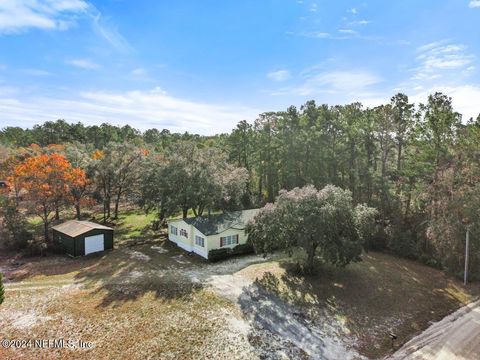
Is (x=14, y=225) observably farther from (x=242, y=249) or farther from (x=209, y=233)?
(x=242, y=249)

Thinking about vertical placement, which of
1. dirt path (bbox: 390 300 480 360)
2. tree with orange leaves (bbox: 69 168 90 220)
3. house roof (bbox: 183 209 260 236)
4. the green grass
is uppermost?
tree with orange leaves (bbox: 69 168 90 220)

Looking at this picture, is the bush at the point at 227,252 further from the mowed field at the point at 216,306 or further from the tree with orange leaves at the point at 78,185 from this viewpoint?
the tree with orange leaves at the point at 78,185

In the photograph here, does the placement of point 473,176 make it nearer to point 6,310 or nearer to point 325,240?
point 325,240

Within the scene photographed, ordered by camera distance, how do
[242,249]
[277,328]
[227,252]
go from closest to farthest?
[277,328]
[227,252]
[242,249]

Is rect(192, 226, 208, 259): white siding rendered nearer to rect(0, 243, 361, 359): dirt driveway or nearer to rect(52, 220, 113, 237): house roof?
rect(0, 243, 361, 359): dirt driveway

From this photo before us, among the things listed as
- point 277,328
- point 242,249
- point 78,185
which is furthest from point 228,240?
point 78,185

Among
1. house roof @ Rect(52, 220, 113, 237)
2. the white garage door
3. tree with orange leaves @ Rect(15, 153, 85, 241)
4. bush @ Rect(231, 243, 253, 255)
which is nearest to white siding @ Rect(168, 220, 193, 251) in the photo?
bush @ Rect(231, 243, 253, 255)
